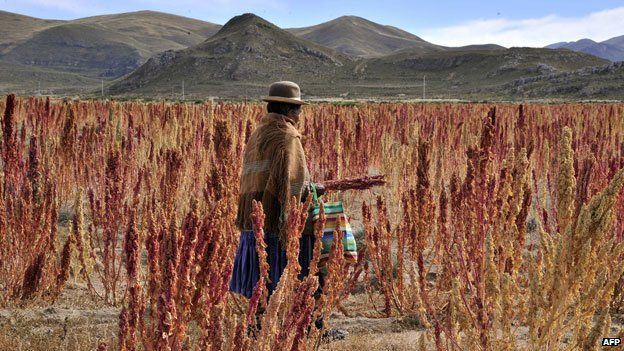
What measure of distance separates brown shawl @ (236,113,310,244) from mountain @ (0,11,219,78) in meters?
134

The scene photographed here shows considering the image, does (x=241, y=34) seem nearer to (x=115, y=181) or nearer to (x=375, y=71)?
(x=375, y=71)

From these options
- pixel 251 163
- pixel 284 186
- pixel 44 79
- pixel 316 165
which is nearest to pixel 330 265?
pixel 284 186

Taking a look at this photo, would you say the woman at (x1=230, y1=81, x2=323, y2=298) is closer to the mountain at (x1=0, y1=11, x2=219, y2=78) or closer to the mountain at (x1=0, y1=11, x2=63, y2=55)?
the mountain at (x1=0, y1=11, x2=219, y2=78)

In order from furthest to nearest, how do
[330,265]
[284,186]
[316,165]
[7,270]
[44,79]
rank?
[44,79], [316,165], [7,270], [284,186], [330,265]

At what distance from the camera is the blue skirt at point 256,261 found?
317cm

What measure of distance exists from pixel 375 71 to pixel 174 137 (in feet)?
259

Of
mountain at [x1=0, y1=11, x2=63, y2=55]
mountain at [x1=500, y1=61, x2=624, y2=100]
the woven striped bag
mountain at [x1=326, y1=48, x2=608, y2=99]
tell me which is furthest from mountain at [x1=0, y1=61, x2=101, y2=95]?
the woven striped bag

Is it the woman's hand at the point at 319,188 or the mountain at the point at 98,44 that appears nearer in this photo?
the woman's hand at the point at 319,188

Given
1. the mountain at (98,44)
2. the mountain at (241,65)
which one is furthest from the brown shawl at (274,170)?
the mountain at (98,44)

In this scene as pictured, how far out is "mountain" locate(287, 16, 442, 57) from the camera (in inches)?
6718

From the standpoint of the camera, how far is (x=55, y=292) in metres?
3.66

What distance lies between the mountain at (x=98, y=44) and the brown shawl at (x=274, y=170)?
133712 mm

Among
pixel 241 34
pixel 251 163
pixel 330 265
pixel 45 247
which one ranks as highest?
pixel 241 34

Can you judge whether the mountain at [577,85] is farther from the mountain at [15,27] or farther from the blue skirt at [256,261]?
the mountain at [15,27]
